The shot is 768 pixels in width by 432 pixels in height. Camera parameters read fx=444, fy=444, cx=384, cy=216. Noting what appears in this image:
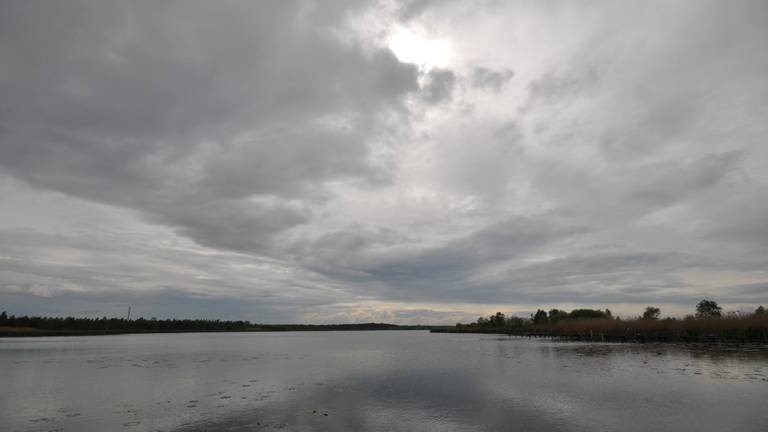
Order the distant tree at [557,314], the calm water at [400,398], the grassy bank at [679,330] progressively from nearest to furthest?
1. the calm water at [400,398]
2. the grassy bank at [679,330]
3. the distant tree at [557,314]

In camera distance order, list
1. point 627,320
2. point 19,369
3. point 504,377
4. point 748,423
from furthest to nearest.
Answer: point 627,320, point 19,369, point 504,377, point 748,423

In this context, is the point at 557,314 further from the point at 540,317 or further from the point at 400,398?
the point at 400,398

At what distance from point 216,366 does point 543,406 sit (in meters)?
32.8

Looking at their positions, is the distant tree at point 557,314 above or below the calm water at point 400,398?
above

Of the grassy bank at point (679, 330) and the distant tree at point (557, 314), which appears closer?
the grassy bank at point (679, 330)

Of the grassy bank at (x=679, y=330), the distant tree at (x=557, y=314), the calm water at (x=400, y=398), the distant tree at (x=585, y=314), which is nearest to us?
the calm water at (x=400, y=398)

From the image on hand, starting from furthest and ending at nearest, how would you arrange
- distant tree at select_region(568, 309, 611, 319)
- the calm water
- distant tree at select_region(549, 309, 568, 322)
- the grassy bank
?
distant tree at select_region(549, 309, 568, 322) → distant tree at select_region(568, 309, 611, 319) → the grassy bank → the calm water

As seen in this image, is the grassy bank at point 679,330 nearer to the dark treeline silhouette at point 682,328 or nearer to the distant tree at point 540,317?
the dark treeline silhouette at point 682,328

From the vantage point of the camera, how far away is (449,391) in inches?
1081

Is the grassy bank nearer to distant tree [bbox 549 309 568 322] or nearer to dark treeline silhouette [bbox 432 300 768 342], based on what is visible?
dark treeline silhouette [bbox 432 300 768 342]

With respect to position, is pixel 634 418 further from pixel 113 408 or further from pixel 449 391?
pixel 113 408

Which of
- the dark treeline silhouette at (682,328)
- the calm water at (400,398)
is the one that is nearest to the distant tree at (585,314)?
the dark treeline silhouette at (682,328)

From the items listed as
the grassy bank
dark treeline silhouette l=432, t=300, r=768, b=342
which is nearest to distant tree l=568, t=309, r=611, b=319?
dark treeline silhouette l=432, t=300, r=768, b=342

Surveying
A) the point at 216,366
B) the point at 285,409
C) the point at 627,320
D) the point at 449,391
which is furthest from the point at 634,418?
the point at 627,320
